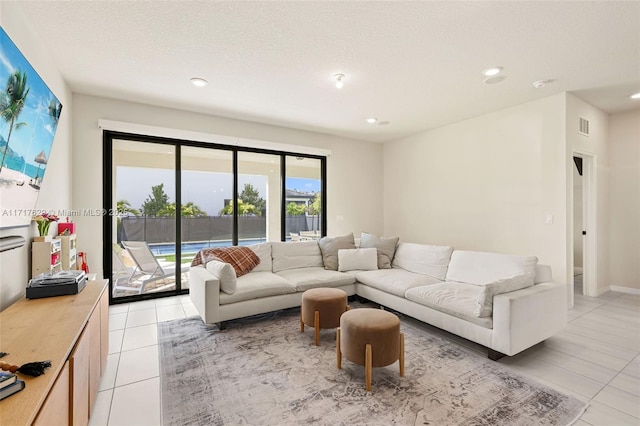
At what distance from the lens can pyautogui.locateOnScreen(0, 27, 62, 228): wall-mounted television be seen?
1688 mm

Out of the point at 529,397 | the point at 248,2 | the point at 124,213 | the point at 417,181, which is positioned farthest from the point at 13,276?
the point at 417,181

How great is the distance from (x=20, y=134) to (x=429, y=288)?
140 inches

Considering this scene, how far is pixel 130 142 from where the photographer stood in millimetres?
4141

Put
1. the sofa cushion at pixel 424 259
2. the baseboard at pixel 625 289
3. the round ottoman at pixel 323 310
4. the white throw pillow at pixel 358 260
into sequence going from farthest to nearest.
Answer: the baseboard at pixel 625 289
the white throw pillow at pixel 358 260
the sofa cushion at pixel 424 259
the round ottoman at pixel 323 310

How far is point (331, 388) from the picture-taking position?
209cm

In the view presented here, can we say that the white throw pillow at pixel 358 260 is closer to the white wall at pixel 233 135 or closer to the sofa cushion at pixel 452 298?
the sofa cushion at pixel 452 298

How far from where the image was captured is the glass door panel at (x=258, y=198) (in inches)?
193

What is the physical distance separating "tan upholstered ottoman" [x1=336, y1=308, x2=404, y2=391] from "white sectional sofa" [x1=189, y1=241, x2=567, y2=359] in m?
0.82

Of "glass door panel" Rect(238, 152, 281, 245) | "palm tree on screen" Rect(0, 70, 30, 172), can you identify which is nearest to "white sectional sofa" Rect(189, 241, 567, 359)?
"glass door panel" Rect(238, 152, 281, 245)

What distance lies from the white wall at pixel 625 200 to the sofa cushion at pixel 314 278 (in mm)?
4130

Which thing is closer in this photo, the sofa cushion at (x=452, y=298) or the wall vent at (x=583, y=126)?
the sofa cushion at (x=452, y=298)

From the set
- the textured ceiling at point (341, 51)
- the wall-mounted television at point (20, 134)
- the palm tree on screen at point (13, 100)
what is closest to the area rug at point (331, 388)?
the wall-mounted television at point (20, 134)

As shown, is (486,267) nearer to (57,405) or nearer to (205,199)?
(57,405)

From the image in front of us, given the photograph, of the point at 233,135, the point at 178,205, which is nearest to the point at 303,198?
the point at 233,135
